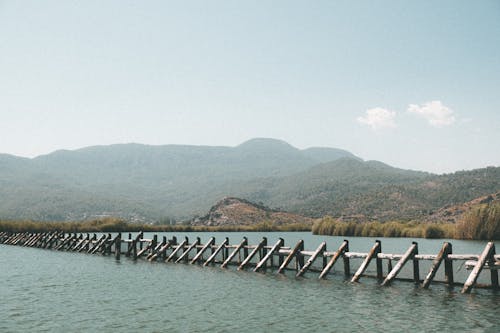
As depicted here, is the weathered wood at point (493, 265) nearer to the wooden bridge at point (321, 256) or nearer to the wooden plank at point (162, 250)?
the wooden bridge at point (321, 256)

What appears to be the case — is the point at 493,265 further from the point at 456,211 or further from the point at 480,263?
the point at 456,211

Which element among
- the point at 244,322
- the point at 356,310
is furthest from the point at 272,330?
the point at 356,310

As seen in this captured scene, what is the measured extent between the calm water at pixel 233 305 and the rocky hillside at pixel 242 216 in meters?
130

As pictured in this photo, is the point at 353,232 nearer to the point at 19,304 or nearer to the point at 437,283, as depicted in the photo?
the point at 437,283

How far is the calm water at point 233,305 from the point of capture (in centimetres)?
1820

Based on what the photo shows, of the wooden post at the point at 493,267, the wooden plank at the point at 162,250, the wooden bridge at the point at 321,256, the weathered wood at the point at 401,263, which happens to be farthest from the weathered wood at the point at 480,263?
the wooden plank at the point at 162,250

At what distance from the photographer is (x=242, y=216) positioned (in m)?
170

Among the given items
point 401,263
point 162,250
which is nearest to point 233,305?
point 401,263

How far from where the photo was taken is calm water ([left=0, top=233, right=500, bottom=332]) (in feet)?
59.7

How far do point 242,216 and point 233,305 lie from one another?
148 meters

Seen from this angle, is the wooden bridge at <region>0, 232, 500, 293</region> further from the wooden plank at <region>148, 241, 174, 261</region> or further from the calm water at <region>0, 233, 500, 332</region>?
the calm water at <region>0, 233, 500, 332</region>

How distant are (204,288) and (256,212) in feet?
479

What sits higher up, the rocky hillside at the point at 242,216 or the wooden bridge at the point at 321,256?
the rocky hillside at the point at 242,216

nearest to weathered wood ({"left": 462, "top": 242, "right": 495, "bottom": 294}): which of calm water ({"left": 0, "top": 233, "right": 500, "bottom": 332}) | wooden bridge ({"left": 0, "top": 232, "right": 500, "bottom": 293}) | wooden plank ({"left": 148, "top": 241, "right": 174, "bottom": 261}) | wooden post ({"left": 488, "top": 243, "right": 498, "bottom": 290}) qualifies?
wooden bridge ({"left": 0, "top": 232, "right": 500, "bottom": 293})
